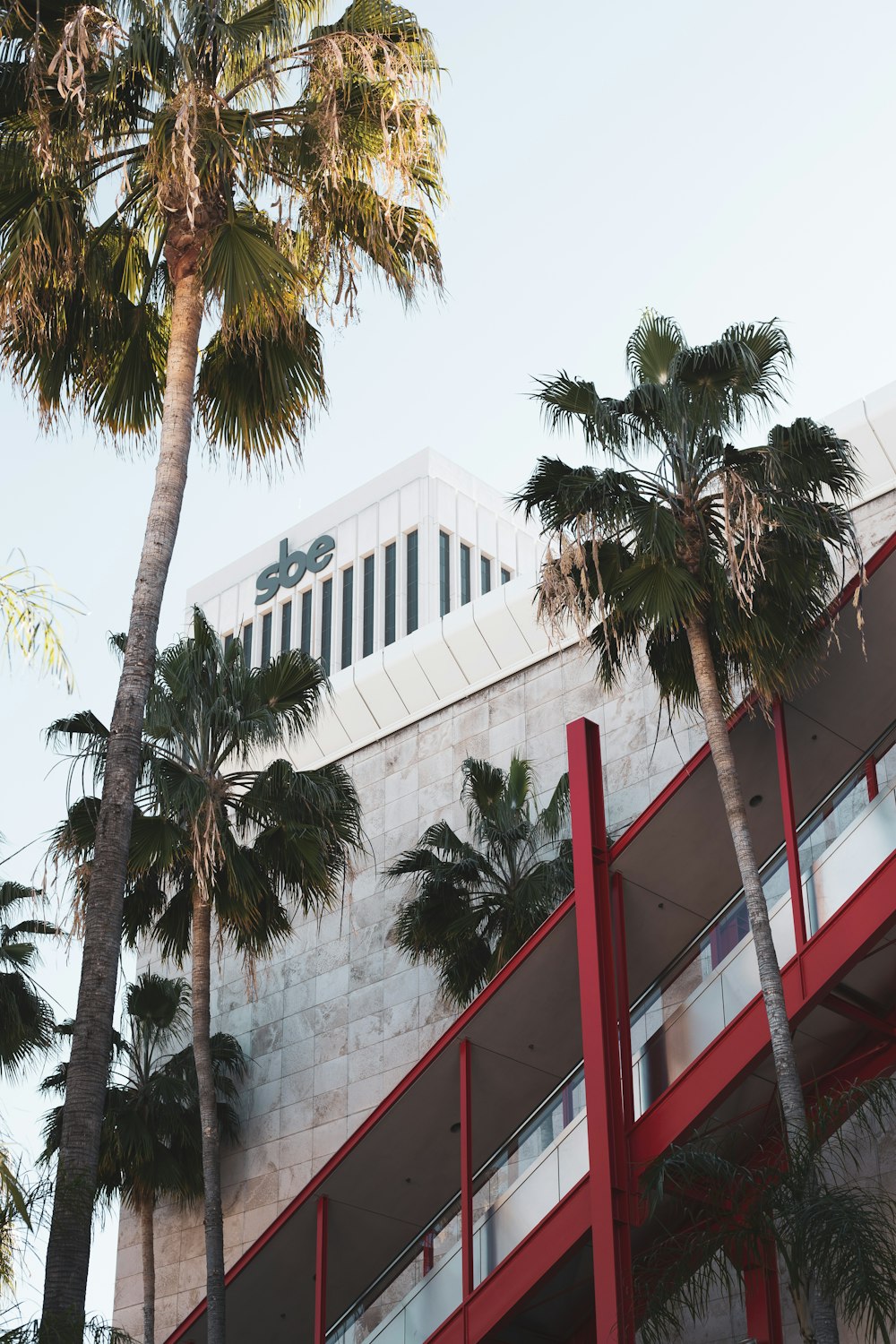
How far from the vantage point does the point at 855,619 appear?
17.0m

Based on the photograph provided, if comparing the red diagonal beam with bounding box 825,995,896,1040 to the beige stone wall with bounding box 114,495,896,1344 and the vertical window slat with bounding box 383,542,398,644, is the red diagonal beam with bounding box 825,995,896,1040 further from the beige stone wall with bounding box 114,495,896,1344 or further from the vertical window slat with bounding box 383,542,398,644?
the vertical window slat with bounding box 383,542,398,644

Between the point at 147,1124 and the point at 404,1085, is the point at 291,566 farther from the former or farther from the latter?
the point at 404,1085

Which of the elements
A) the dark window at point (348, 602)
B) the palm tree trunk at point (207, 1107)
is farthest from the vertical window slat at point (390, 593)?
the palm tree trunk at point (207, 1107)

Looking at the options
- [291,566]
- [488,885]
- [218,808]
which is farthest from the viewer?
[291,566]

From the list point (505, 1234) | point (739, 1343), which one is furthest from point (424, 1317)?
point (739, 1343)

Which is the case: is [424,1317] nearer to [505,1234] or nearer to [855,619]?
[505,1234]

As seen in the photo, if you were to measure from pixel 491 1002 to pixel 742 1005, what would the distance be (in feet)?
9.82

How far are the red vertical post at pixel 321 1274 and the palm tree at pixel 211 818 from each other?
53.7 inches

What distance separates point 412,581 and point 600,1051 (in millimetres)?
74554

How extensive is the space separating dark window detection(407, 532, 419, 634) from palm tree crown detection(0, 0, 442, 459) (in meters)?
72.9

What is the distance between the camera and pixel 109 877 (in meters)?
11.0

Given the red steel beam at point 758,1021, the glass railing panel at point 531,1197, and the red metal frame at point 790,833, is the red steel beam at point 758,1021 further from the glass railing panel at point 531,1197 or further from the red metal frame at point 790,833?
the glass railing panel at point 531,1197

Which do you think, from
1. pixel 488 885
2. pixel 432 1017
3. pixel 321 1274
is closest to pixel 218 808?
pixel 488 885

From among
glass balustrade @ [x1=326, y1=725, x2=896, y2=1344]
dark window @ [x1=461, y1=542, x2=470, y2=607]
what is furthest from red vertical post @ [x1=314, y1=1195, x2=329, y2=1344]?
dark window @ [x1=461, y1=542, x2=470, y2=607]
